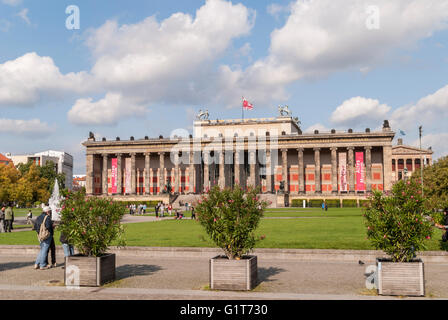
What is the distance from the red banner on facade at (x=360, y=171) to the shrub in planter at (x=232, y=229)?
77470 mm

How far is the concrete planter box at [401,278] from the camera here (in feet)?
34.4

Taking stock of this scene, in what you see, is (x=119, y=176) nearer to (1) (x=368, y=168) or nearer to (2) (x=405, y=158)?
(1) (x=368, y=168)

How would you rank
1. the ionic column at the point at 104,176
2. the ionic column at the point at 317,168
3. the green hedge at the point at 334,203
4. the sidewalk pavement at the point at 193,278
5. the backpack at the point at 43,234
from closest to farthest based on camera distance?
the sidewalk pavement at the point at 193,278 < the backpack at the point at 43,234 < the green hedge at the point at 334,203 < the ionic column at the point at 317,168 < the ionic column at the point at 104,176

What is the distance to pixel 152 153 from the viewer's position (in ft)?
343

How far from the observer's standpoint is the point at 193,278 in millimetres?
13078

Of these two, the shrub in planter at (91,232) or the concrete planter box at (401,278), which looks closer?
the concrete planter box at (401,278)

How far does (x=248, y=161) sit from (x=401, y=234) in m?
90.1

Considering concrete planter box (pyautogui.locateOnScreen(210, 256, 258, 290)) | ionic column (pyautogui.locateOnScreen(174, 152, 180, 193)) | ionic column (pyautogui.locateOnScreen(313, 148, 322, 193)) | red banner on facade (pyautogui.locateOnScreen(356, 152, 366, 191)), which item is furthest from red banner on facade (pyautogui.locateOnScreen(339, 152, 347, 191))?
concrete planter box (pyautogui.locateOnScreen(210, 256, 258, 290))

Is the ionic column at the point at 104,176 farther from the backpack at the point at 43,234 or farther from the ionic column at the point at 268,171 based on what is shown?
the backpack at the point at 43,234

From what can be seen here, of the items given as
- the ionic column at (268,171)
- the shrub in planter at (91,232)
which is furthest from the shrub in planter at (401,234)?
the ionic column at (268,171)

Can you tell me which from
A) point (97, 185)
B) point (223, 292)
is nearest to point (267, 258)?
point (223, 292)

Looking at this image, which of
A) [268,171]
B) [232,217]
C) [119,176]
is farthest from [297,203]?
[232,217]

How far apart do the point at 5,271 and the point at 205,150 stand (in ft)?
280

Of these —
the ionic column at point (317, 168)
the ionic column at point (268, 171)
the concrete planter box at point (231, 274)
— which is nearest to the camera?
the concrete planter box at point (231, 274)
